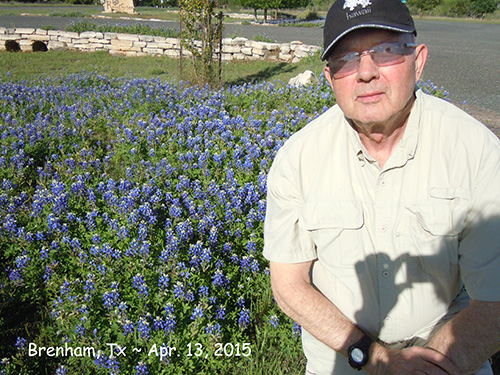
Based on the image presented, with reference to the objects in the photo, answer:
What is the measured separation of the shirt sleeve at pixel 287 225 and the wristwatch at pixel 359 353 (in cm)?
41

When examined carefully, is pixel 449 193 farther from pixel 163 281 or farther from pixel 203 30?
pixel 203 30

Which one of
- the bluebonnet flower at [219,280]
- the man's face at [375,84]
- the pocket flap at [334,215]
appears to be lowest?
the bluebonnet flower at [219,280]

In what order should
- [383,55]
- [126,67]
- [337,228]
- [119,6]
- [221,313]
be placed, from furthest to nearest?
[119,6]
[126,67]
[221,313]
[337,228]
[383,55]

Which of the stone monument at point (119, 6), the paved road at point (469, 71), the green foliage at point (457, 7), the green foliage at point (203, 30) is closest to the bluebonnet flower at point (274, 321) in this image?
the paved road at point (469, 71)

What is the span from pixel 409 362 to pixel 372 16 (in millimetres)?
1360

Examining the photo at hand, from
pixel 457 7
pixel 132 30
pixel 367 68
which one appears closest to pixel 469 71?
pixel 132 30

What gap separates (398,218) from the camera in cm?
184

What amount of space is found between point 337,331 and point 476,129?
3.30ft

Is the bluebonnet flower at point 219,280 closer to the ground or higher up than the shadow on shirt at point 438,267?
closer to the ground

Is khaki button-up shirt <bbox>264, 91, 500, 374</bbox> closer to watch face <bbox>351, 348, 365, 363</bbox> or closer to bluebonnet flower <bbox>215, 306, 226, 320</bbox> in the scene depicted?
watch face <bbox>351, 348, 365, 363</bbox>

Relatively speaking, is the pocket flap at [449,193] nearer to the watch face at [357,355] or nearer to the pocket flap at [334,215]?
the pocket flap at [334,215]

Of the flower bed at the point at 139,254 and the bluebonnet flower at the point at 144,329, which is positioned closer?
the bluebonnet flower at the point at 144,329

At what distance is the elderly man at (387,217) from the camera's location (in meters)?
1.75

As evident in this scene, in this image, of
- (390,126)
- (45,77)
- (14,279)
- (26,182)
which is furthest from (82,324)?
(45,77)
